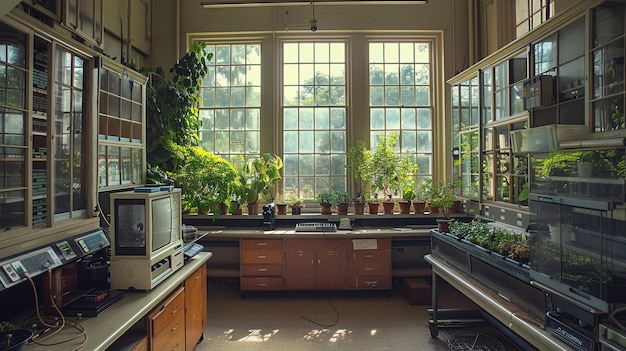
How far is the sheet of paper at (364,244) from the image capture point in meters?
4.44

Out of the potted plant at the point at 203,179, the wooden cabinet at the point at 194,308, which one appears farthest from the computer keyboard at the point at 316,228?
the wooden cabinet at the point at 194,308

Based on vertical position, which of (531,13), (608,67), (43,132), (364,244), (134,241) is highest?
(531,13)

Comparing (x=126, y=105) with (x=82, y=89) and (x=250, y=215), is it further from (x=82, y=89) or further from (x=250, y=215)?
(x=250, y=215)

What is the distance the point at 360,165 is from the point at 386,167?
353 mm

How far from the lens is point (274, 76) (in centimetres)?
534

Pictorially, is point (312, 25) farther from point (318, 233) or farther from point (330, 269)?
point (330, 269)

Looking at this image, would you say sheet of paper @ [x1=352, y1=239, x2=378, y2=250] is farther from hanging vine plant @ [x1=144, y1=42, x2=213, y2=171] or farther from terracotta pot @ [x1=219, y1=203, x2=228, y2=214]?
Result: hanging vine plant @ [x1=144, y1=42, x2=213, y2=171]

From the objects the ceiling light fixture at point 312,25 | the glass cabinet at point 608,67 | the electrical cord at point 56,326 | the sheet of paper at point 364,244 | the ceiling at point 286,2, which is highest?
the ceiling at point 286,2

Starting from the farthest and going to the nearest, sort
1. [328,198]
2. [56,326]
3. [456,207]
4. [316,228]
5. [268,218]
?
1. [328,198]
2. [456,207]
3. [268,218]
4. [316,228]
5. [56,326]

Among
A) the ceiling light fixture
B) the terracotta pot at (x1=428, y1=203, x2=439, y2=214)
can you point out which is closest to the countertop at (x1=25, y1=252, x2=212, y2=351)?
the terracotta pot at (x1=428, y1=203, x2=439, y2=214)

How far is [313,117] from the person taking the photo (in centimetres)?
541

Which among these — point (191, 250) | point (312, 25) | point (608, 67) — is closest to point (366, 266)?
point (191, 250)

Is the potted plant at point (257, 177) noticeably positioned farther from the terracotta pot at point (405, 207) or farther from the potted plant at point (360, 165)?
the terracotta pot at point (405, 207)

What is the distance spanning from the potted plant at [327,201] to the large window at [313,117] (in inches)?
13.7
